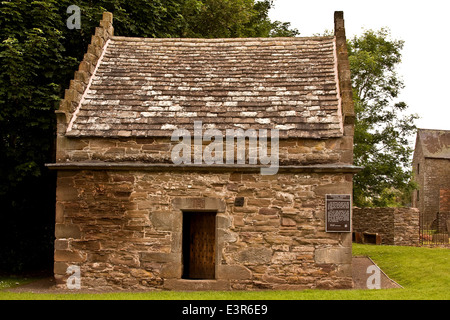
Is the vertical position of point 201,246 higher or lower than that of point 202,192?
lower

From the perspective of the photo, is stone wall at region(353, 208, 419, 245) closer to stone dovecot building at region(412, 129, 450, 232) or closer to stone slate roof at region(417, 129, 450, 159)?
stone dovecot building at region(412, 129, 450, 232)

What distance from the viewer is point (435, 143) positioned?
41.5 metres

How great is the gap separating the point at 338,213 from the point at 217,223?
2.70m

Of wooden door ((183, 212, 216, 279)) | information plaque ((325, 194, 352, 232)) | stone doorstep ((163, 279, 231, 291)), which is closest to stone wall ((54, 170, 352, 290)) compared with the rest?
stone doorstep ((163, 279, 231, 291))

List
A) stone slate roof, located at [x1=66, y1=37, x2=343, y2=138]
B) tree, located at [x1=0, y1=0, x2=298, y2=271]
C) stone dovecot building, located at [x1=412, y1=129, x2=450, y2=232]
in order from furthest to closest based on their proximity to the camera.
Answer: stone dovecot building, located at [x1=412, y1=129, x2=450, y2=232], tree, located at [x1=0, y1=0, x2=298, y2=271], stone slate roof, located at [x1=66, y1=37, x2=343, y2=138]

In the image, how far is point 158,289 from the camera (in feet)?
34.6

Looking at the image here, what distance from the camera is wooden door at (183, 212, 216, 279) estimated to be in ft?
37.7


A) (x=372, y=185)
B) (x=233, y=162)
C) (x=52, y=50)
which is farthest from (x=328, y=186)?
(x=372, y=185)

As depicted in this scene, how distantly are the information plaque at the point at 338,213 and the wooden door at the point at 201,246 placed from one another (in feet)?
9.04

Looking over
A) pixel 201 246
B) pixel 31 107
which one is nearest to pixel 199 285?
pixel 201 246

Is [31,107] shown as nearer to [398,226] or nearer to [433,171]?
[398,226]

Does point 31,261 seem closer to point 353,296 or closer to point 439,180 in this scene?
point 353,296

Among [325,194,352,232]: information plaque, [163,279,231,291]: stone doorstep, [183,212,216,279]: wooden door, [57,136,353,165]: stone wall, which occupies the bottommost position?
[163,279,231,291]: stone doorstep

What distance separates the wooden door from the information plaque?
9.04 feet
